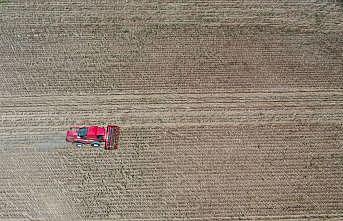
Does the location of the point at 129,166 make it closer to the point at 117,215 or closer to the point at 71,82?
the point at 117,215

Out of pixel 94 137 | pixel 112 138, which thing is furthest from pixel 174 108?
pixel 94 137

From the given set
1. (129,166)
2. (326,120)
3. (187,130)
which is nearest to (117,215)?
(129,166)

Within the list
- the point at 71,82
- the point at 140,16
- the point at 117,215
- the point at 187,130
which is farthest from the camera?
the point at 140,16

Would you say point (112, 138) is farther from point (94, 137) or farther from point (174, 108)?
point (174, 108)

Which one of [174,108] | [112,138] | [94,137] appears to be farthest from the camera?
[174,108]

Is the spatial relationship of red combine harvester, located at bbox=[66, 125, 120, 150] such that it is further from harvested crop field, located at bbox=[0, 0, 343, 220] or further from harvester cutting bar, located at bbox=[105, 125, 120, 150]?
harvested crop field, located at bbox=[0, 0, 343, 220]

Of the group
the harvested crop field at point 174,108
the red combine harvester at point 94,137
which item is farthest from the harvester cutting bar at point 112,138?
the harvested crop field at point 174,108
